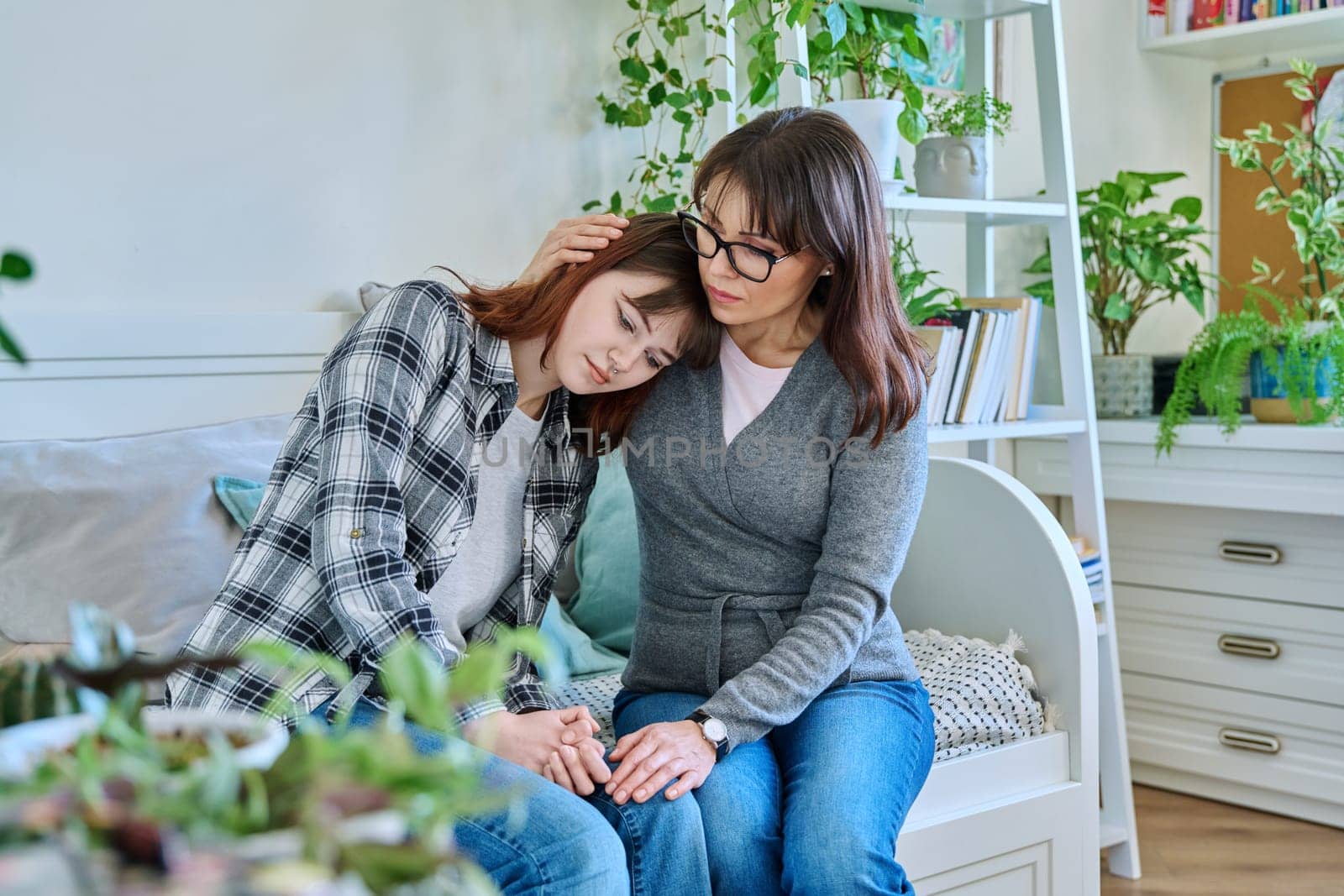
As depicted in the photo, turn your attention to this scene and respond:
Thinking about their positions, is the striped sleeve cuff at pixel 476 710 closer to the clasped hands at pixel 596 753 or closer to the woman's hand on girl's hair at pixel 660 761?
the clasped hands at pixel 596 753

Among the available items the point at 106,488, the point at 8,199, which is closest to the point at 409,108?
the point at 8,199

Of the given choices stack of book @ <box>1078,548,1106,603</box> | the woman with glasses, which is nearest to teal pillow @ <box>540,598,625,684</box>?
the woman with glasses

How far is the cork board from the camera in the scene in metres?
3.00

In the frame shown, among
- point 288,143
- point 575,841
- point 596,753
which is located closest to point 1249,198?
point 288,143

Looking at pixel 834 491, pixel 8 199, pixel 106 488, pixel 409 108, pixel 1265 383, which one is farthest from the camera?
pixel 1265 383

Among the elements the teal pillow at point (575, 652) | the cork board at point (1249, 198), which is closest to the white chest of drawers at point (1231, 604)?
the cork board at point (1249, 198)

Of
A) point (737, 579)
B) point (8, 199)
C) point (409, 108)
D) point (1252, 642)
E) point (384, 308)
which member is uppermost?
point (409, 108)

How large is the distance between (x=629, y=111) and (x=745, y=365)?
0.84 metres

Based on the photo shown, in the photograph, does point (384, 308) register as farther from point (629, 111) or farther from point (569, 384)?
point (629, 111)

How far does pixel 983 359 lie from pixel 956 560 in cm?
44

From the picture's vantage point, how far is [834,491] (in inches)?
55.6

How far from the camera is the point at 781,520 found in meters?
1.42

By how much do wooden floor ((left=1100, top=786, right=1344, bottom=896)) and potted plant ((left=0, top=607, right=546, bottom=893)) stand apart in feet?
6.68

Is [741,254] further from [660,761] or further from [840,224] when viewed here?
[660,761]
